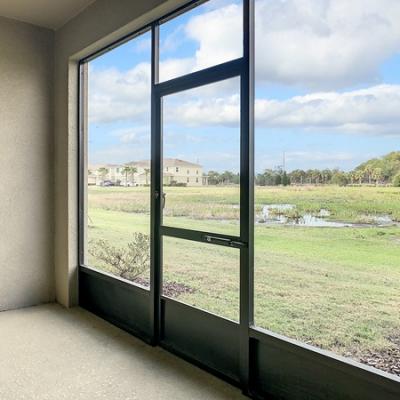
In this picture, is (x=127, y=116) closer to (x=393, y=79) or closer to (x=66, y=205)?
(x=66, y=205)

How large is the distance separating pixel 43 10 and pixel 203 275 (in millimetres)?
2870

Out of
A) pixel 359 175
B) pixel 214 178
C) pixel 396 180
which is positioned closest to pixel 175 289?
pixel 214 178

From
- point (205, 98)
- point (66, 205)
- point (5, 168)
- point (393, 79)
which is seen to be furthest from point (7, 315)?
point (393, 79)

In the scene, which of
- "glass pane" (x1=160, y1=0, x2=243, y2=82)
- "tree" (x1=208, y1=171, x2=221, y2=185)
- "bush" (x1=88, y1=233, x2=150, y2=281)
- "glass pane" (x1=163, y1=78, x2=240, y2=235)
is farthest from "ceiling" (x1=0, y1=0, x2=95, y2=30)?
"bush" (x1=88, y1=233, x2=150, y2=281)

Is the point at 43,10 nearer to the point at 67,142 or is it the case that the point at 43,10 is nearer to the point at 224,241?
the point at 67,142

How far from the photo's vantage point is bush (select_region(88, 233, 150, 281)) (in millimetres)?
3281

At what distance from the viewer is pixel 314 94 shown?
2066mm

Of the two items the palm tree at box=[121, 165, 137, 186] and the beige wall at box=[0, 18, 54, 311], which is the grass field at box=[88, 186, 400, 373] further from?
the beige wall at box=[0, 18, 54, 311]

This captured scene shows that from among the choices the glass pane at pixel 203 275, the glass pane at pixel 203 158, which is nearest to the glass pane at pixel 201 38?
the glass pane at pixel 203 158

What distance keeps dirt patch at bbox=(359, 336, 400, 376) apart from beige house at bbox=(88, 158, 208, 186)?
1.44 metres

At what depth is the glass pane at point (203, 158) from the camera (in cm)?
249

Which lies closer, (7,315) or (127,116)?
(127,116)

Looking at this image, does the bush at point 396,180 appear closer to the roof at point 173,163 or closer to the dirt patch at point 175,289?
the roof at point 173,163

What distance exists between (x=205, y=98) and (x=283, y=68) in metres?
0.64
